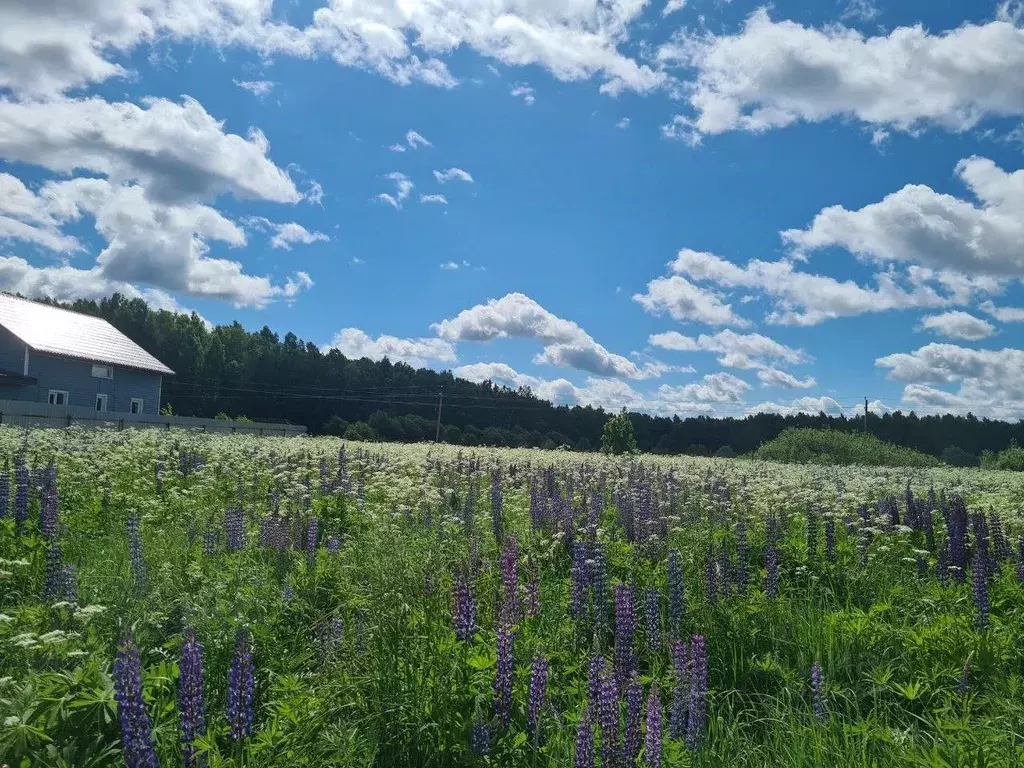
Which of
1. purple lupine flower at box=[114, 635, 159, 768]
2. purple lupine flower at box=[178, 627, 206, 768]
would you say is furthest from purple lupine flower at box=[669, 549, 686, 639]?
purple lupine flower at box=[114, 635, 159, 768]

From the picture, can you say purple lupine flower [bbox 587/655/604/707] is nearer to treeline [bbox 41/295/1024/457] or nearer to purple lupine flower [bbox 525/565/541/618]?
purple lupine flower [bbox 525/565/541/618]

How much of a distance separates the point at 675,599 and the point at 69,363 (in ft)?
137

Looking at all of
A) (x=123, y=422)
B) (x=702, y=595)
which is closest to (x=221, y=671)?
(x=702, y=595)

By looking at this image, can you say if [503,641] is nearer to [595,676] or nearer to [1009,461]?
[595,676]

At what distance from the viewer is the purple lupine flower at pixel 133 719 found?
3.12 m

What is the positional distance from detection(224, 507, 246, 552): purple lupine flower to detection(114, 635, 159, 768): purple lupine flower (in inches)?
180

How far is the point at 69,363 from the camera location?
129 feet

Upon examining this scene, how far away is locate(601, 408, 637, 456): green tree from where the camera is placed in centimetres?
3420

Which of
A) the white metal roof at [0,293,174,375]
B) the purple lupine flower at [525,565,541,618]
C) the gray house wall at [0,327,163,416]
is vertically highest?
the white metal roof at [0,293,174,375]

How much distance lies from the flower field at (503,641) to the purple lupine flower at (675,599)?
0.03 metres

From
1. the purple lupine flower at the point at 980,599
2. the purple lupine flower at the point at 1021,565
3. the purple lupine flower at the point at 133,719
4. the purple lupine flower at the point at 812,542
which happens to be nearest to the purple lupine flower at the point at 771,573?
the purple lupine flower at the point at 812,542

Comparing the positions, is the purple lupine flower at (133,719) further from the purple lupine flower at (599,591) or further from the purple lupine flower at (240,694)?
the purple lupine flower at (599,591)

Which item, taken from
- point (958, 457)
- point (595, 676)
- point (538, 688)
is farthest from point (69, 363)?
point (958, 457)

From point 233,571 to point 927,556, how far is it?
21.8 feet
